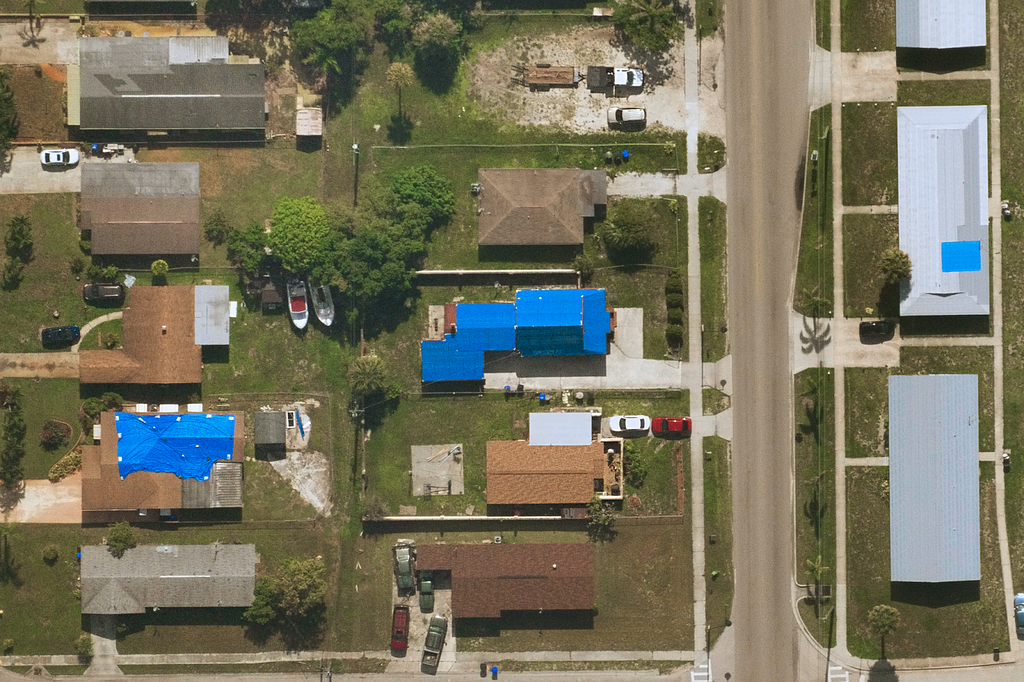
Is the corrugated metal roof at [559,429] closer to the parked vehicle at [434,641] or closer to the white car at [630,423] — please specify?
the white car at [630,423]

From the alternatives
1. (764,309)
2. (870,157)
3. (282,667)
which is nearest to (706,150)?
(870,157)

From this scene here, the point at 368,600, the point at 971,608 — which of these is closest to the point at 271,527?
Answer: the point at 368,600

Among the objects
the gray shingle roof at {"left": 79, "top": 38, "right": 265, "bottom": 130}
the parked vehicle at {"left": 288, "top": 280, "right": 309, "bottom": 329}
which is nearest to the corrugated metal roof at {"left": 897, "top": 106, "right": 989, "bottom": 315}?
the parked vehicle at {"left": 288, "top": 280, "right": 309, "bottom": 329}

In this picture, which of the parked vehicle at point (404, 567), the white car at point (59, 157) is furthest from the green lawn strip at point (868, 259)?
the white car at point (59, 157)

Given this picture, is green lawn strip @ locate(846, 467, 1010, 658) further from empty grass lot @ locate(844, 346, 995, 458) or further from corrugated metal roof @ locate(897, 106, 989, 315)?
corrugated metal roof @ locate(897, 106, 989, 315)

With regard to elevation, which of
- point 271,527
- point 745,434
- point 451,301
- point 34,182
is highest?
point 34,182

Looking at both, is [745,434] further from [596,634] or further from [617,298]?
[596,634]
